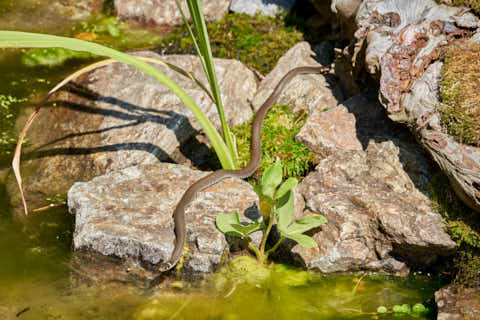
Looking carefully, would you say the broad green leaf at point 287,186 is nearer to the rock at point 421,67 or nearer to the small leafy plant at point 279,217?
the small leafy plant at point 279,217

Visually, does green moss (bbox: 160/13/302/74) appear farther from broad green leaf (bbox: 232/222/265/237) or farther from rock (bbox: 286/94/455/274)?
broad green leaf (bbox: 232/222/265/237)

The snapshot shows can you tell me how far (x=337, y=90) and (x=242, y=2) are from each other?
3036 mm

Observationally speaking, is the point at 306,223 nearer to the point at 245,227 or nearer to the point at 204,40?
the point at 245,227

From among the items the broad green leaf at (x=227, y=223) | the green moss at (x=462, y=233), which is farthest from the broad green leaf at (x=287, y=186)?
the green moss at (x=462, y=233)

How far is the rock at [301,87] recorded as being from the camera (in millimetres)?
6023

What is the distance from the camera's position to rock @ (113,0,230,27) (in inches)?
316

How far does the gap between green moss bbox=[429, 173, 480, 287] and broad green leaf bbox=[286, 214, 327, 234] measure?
47.9 inches

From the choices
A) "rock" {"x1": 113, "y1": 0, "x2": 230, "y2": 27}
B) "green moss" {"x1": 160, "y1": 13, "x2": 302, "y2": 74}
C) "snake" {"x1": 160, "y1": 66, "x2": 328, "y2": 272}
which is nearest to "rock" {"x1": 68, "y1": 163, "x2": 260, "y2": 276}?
"snake" {"x1": 160, "y1": 66, "x2": 328, "y2": 272}

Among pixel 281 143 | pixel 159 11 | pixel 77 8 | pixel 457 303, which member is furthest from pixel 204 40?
pixel 77 8

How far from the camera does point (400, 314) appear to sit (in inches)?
147

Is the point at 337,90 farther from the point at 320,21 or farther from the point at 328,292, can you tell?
the point at 328,292

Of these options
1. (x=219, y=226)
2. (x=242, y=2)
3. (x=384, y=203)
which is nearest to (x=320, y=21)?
(x=242, y=2)

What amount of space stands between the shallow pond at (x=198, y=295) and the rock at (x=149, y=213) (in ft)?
0.99

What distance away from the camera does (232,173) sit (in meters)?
5.06
